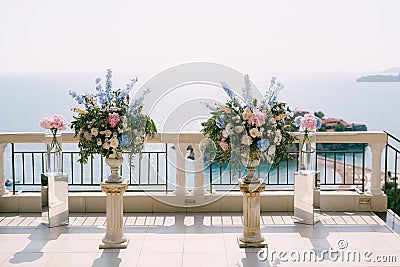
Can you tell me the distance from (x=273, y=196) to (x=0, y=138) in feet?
10.1

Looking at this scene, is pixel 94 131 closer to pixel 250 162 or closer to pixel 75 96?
pixel 75 96

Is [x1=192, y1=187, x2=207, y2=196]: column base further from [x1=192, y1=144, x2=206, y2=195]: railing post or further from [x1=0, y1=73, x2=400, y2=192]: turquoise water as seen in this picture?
[x1=0, y1=73, x2=400, y2=192]: turquoise water

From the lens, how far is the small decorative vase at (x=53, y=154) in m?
5.67

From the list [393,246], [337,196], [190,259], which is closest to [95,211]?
[190,259]

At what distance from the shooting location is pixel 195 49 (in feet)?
74.8

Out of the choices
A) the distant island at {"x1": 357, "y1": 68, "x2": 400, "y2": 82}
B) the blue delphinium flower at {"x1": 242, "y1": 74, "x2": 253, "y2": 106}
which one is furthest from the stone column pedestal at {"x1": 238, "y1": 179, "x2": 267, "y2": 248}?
the distant island at {"x1": 357, "y1": 68, "x2": 400, "y2": 82}

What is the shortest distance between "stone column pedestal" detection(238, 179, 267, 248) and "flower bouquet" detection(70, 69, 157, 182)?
1046 mm

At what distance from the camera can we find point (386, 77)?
26562 mm

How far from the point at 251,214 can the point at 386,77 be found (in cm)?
2339

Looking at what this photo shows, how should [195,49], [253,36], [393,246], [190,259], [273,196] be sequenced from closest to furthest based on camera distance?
[190,259], [393,246], [273,196], [195,49], [253,36]

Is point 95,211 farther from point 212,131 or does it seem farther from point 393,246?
point 393,246

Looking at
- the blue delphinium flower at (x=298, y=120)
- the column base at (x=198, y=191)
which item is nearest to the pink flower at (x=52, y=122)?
the column base at (x=198, y=191)

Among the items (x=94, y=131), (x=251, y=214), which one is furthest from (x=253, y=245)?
(x=94, y=131)

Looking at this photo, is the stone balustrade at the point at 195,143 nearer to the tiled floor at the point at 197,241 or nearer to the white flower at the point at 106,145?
the tiled floor at the point at 197,241
